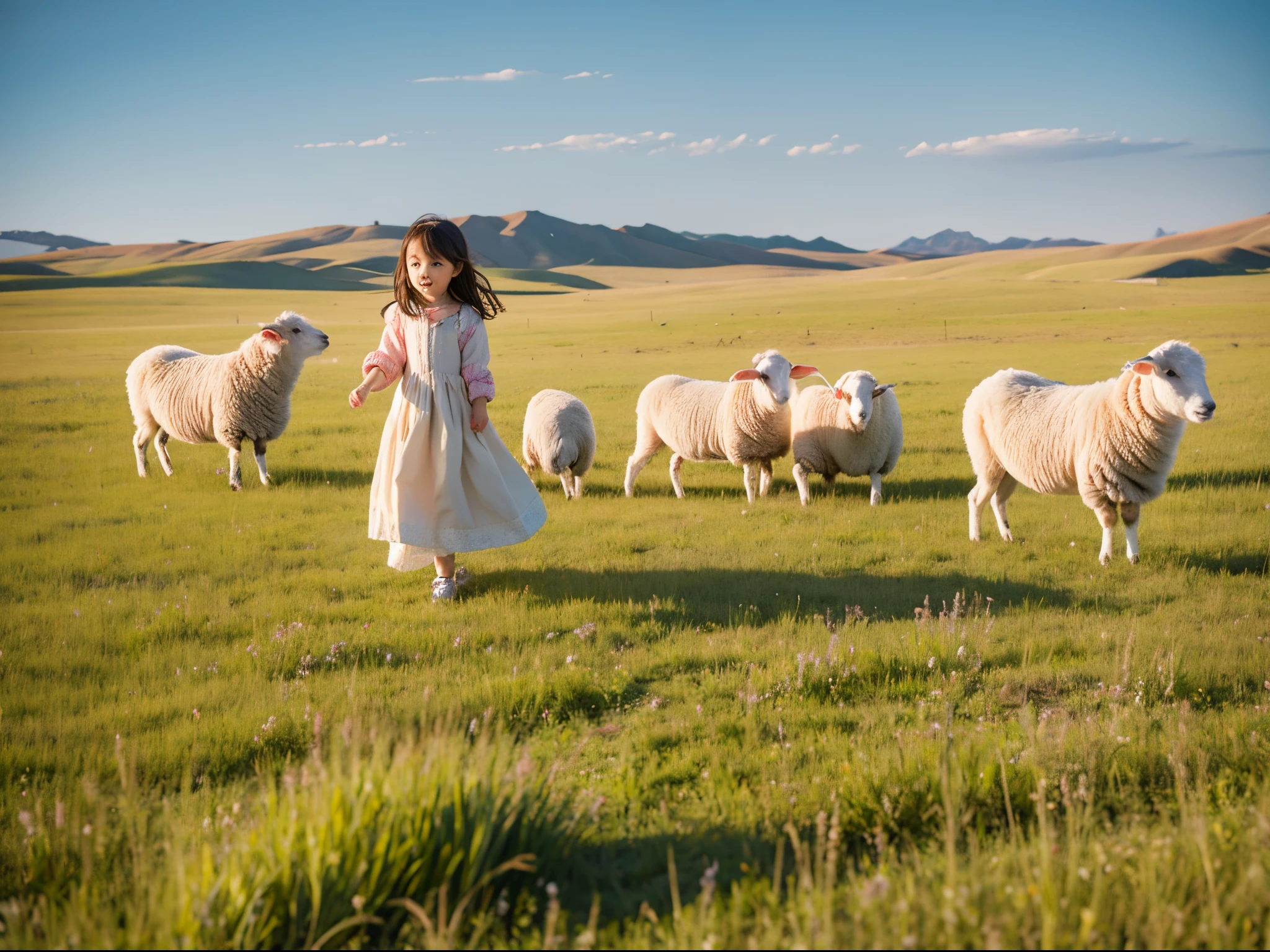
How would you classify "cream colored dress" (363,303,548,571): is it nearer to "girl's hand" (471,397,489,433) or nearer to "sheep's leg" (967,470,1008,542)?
"girl's hand" (471,397,489,433)

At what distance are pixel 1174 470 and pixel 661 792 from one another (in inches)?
412

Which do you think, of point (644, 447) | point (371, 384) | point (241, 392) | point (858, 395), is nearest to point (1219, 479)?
point (858, 395)

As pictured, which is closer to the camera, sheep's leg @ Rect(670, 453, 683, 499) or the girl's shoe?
the girl's shoe

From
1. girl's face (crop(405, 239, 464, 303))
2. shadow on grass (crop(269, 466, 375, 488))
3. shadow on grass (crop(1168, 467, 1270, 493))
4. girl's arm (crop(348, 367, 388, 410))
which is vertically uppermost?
girl's face (crop(405, 239, 464, 303))

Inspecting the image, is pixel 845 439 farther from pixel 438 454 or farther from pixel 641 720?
pixel 641 720

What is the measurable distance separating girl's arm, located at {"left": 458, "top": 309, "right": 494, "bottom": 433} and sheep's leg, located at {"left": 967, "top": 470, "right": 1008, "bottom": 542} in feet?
16.7

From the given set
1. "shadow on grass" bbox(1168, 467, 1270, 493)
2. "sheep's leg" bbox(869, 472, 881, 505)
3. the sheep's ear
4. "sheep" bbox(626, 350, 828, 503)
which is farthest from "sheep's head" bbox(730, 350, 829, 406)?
the sheep's ear

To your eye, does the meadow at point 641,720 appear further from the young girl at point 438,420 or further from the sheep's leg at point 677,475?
the young girl at point 438,420

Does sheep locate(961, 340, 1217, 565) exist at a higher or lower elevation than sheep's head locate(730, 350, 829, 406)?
lower

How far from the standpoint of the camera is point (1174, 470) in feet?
35.6

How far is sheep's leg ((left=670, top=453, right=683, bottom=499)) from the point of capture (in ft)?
34.9

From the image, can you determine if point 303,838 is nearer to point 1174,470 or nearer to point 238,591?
point 238,591

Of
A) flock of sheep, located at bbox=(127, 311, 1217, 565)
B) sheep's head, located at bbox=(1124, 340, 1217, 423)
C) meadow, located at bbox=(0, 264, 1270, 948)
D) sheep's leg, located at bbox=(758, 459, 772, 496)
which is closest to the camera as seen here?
meadow, located at bbox=(0, 264, 1270, 948)

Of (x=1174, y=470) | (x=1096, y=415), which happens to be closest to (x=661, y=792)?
(x=1096, y=415)
